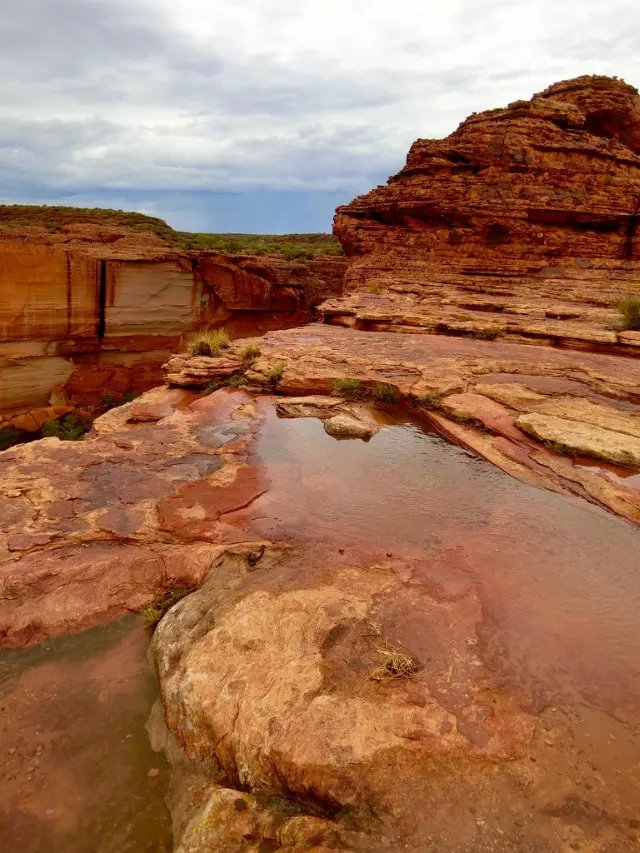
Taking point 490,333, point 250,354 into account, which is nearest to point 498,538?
point 250,354

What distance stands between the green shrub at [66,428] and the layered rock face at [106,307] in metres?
0.61

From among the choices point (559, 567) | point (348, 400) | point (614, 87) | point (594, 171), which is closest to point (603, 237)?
point (594, 171)

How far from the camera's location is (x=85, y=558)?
404 cm

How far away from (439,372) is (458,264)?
11936 millimetres

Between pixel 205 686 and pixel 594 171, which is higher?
pixel 594 171

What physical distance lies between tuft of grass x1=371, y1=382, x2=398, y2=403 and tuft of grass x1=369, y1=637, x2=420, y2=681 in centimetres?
510

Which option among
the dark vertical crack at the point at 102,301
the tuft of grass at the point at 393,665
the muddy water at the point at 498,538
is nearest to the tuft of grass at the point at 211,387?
the muddy water at the point at 498,538

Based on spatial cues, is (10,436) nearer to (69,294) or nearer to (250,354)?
(69,294)

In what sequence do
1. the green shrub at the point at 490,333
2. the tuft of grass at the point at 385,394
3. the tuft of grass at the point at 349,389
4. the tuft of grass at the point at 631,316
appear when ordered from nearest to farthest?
the tuft of grass at the point at 385,394
the tuft of grass at the point at 349,389
the tuft of grass at the point at 631,316
the green shrub at the point at 490,333

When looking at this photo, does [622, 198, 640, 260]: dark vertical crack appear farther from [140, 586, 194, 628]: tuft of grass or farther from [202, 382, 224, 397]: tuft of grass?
[140, 586, 194, 628]: tuft of grass

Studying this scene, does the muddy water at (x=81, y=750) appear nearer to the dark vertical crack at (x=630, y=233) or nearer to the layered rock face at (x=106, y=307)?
the layered rock face at (x=106, y=307)

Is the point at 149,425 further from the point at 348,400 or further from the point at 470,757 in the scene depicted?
the point at 470,757

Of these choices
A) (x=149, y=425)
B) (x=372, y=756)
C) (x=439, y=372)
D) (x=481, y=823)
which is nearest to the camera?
(x=481, y=823)

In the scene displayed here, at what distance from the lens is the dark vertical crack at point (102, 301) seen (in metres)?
19.8
